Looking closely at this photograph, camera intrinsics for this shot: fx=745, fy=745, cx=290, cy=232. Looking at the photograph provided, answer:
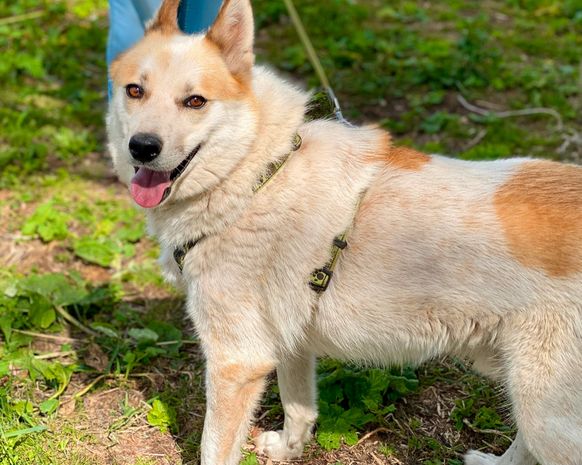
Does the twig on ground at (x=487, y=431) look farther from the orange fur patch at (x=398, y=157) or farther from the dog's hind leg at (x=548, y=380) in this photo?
the orange fur patch at (x=398, y=157)

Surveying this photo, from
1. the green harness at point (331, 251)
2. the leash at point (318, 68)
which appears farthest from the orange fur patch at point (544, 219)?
the leash at point (318, 68)

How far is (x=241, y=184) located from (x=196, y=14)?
5.78ft

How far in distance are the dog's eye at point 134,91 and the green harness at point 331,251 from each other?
0.57m

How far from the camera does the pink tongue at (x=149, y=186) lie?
2900mm

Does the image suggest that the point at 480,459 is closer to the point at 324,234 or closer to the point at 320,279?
the point at 320,279

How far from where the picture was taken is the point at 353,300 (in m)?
2.87

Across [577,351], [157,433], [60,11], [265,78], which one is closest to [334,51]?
[60,11]

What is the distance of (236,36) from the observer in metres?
2.97

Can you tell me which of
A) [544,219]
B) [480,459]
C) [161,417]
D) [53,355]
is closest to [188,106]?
[544,219]

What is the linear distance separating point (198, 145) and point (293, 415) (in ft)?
4.33

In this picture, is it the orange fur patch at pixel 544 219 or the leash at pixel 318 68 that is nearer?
the orange fur patch at pixel 544 219

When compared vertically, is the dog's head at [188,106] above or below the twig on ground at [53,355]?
above

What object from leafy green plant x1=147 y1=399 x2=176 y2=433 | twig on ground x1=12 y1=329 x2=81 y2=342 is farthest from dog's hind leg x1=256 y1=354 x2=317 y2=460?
twig on ground x1=12 y1=329 x2=81 y2=342

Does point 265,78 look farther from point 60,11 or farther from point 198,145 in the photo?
point 60,11
